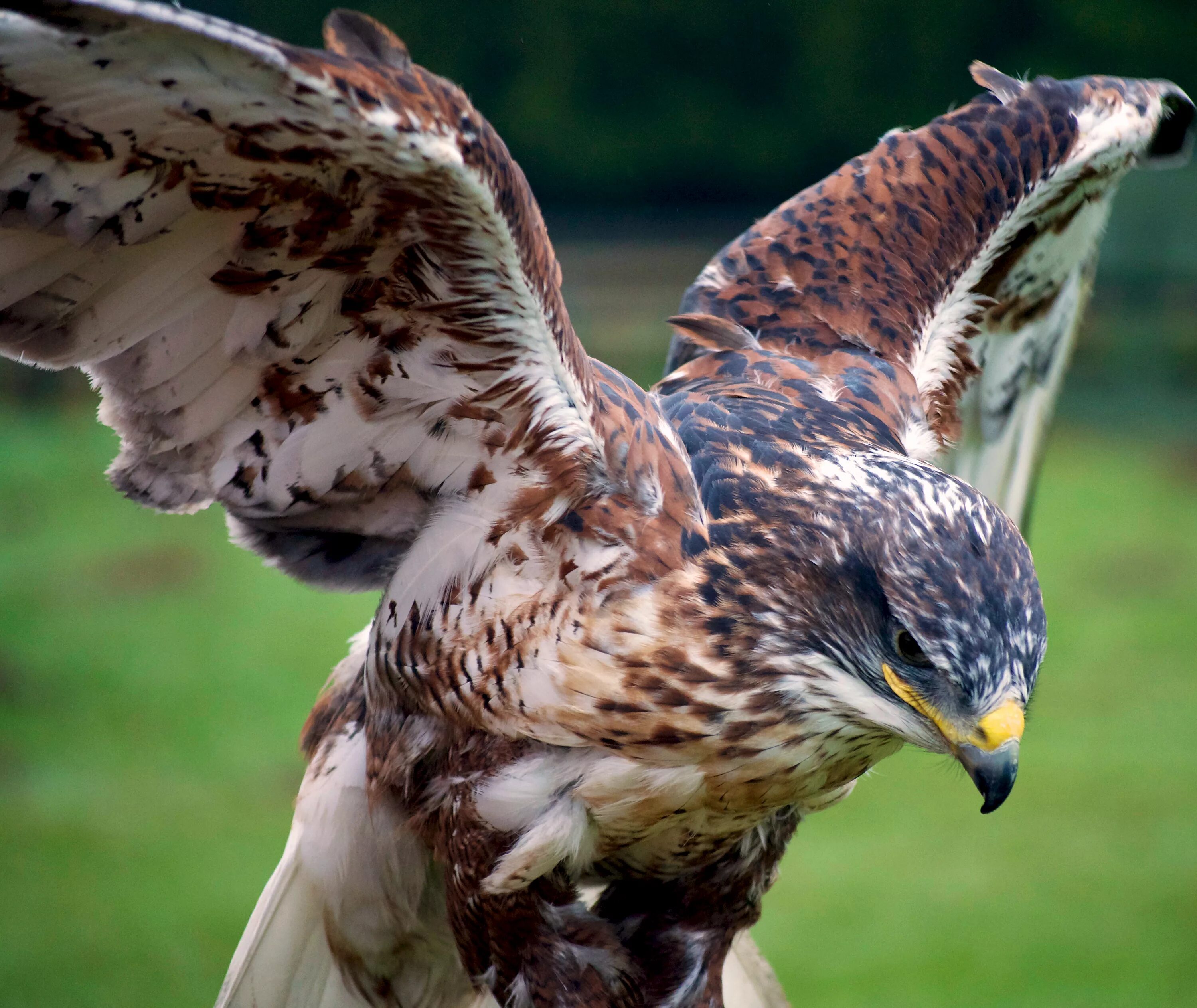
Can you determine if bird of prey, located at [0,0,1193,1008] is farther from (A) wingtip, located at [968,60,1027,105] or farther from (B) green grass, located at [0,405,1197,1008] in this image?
(B) green grass, located at [0,405,1197,1008]

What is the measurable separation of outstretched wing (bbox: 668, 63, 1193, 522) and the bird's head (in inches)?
22.1

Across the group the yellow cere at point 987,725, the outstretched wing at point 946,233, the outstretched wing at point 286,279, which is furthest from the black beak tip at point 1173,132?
the yellow cere at point 987,725

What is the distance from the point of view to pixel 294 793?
6.26m

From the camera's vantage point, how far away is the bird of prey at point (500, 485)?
1567 mm

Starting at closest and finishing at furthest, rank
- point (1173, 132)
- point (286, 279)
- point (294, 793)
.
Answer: point (286, 279), point (1173, 132), point (294, 793)

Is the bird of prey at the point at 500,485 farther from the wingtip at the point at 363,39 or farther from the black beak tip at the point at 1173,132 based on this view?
the black beak tip at the point at 1173,132

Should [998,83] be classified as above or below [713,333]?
above

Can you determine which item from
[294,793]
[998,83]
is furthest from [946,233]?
[294,793]

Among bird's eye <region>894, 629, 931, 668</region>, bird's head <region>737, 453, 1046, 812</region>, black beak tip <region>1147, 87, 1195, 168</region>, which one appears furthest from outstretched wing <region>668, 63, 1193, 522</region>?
bird's eye <region>894, 629, 931, 668</region>

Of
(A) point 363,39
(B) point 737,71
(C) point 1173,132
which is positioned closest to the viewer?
(A) point 363,39

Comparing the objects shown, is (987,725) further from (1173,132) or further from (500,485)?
(1173,132)

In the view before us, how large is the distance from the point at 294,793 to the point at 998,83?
15.5 ft

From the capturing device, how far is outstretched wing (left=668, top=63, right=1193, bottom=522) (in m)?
2.38

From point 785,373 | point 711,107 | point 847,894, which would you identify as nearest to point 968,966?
point 847,894
